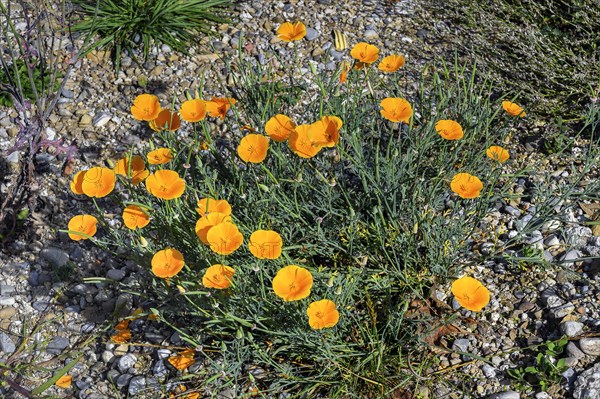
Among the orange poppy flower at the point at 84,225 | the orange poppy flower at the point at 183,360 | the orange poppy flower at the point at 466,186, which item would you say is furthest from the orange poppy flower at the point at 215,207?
the orange poppy flower at the point at 466,186

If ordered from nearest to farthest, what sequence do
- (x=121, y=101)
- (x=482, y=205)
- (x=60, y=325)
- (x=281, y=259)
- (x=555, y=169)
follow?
(x=281, y=259) → (x=482, y=205) → (x=60, y=325) → (x=555, y=169) → (x=121, y=101)

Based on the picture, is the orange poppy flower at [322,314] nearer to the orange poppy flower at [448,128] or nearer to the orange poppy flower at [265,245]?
the orange poppy flower at [265,245]

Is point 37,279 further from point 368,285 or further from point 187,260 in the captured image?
point 368,285

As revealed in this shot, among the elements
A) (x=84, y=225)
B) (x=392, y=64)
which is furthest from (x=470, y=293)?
(x=84, y=225)

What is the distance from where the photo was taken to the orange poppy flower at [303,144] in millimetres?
2438

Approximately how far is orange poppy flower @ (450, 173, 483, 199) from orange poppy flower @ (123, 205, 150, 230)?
1.03 metres

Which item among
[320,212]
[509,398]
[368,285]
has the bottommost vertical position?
[509,398]

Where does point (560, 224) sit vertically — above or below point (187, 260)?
below

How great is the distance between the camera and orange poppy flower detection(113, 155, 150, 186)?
2.54 metres

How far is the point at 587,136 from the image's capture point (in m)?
3.56

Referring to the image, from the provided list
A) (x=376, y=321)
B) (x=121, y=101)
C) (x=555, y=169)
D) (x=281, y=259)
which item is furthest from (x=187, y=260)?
(x=555, y=169)

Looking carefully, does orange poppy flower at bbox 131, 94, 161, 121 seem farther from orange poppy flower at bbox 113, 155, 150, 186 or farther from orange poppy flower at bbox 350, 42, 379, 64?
orange poppy flower at bbox 350, 42, 379, 64

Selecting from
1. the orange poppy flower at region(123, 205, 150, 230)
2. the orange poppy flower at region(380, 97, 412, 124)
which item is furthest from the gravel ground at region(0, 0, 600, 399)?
the orange poppy flower at region(380, 97, 412, 124)

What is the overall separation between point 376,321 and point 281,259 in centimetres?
50
